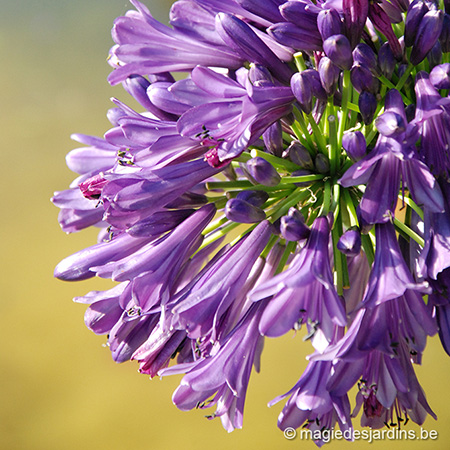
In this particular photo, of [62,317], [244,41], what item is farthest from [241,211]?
[62,317]

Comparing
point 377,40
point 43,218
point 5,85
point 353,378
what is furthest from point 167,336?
point 5,85

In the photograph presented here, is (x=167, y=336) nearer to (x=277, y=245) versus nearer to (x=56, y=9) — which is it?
(x=277, y=245)

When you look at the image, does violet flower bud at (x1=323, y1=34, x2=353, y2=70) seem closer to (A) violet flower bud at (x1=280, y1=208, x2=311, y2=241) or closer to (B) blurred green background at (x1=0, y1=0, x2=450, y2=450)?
(A) violet flower bud at (x1=280, y1=208, x2=311, y2=241)

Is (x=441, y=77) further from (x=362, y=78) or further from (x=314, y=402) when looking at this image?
(x=314, y=402)

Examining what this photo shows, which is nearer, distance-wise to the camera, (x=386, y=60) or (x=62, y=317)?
(x=386, y=60)

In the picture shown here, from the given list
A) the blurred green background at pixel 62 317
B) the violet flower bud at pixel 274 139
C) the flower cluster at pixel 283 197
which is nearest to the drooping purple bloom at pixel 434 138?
the flower cluster at pixel 283 197

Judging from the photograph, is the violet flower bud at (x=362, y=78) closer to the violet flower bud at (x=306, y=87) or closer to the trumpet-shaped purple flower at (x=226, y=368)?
the violet flower bud at (x=306, y=87)
